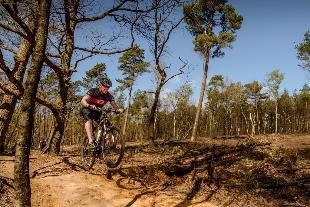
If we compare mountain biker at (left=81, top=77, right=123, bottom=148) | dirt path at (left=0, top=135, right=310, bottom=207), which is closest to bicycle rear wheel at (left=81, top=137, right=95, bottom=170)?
dirt path at (left=0, top=135, right=310, bottom=207)

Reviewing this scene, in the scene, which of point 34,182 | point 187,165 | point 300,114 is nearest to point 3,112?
point 34,182

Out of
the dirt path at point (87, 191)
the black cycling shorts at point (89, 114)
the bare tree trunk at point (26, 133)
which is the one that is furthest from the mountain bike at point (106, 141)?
the bare tree trunk at point (26, 133)

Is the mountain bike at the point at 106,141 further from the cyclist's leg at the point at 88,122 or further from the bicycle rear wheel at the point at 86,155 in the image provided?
the bicycle rear wheel at the point at 86,155

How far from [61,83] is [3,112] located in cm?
271

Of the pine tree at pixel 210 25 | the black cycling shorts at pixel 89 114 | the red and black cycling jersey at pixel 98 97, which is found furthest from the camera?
the pine tree at pixel 210 25

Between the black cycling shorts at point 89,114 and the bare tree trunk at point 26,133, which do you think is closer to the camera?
the bare tree trunk at point 26,133

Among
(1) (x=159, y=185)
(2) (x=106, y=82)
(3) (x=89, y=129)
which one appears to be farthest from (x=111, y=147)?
(1) (x=159, y=185)

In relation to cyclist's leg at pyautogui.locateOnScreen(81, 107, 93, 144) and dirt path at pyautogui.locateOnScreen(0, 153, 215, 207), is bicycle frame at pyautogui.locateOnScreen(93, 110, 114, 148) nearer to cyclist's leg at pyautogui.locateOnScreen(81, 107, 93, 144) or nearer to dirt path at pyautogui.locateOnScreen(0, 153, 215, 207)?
cyclist's leg at pyautogui.locateOnScreen(81, 107, 93, 144)

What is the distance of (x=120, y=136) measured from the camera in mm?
8594

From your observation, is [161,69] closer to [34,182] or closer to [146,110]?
[34,182]

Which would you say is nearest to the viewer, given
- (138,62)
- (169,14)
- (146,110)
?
(169,14)

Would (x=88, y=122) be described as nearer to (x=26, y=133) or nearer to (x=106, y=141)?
(x=106, y=141)

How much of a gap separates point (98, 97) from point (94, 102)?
0.17 metres

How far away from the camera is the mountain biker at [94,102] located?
879 centimetres
